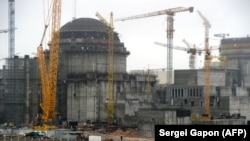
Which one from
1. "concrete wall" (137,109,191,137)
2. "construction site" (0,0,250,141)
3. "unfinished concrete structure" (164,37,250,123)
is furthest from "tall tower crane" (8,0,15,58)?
"concrete wall" (137,109,191,137)

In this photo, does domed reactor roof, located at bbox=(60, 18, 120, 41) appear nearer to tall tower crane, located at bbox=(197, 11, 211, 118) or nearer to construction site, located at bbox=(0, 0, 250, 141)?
construction site, located at bbox=(0, 0, 250, 141)

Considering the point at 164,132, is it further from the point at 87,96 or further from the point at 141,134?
the point at 87,96

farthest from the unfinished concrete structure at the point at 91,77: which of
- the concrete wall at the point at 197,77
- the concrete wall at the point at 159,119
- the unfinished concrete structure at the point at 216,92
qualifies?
the concrete wall at the point at 159,119

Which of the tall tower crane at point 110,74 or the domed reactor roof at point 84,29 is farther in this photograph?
the domed reactor roof at point 84,29

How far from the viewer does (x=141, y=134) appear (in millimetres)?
78125

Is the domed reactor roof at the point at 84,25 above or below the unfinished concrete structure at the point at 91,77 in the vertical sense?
above

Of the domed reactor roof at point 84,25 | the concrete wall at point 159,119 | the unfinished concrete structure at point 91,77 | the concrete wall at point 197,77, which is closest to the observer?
the concrete wall at point 159,119

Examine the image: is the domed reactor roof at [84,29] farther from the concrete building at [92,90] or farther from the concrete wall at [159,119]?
the concrete wall at [159,119]

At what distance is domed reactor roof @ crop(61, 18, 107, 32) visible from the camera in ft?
356

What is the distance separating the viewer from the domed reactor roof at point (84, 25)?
109m

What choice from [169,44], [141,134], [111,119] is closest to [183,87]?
[169,44]

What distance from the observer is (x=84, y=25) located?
109125 millimetres

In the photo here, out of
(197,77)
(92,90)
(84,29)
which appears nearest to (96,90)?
(92,90)

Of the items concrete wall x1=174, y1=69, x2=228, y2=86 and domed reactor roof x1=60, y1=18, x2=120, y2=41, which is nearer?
domed reactor roof x1=60, y1=18, x2=120, y2=41
